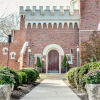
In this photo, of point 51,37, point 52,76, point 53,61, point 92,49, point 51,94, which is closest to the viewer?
point 51,94

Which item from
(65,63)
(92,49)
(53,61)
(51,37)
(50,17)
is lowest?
(65,63)

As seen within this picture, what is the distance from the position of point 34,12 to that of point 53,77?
29.1 feet

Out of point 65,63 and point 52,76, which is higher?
point 65,63

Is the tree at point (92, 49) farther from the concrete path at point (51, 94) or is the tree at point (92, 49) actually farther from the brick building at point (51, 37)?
the concrete path at point (51, 94)

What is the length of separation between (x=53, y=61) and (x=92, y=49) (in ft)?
18.1

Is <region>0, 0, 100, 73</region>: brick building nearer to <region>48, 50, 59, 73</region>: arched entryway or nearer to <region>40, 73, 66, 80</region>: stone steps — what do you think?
<region>48, 50, 59, 73</region>: arched entryway

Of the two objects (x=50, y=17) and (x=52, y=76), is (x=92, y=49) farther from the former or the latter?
(x=50, y=17)

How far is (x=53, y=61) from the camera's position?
2481 cm

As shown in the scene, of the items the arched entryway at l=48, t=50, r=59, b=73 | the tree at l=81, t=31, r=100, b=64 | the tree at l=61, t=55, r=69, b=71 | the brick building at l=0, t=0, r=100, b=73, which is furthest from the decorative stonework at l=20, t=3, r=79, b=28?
the tree at l=61, t=55, r=69, b=71

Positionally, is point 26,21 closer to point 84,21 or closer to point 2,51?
point 2,51

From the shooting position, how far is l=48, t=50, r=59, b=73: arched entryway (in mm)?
24703

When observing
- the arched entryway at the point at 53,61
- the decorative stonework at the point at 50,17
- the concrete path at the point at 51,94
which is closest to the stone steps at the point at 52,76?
the arched entryway at the point at 53,61

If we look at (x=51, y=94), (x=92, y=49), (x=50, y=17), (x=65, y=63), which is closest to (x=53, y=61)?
(x=65, y=63)

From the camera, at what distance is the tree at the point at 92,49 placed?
71.5ft
